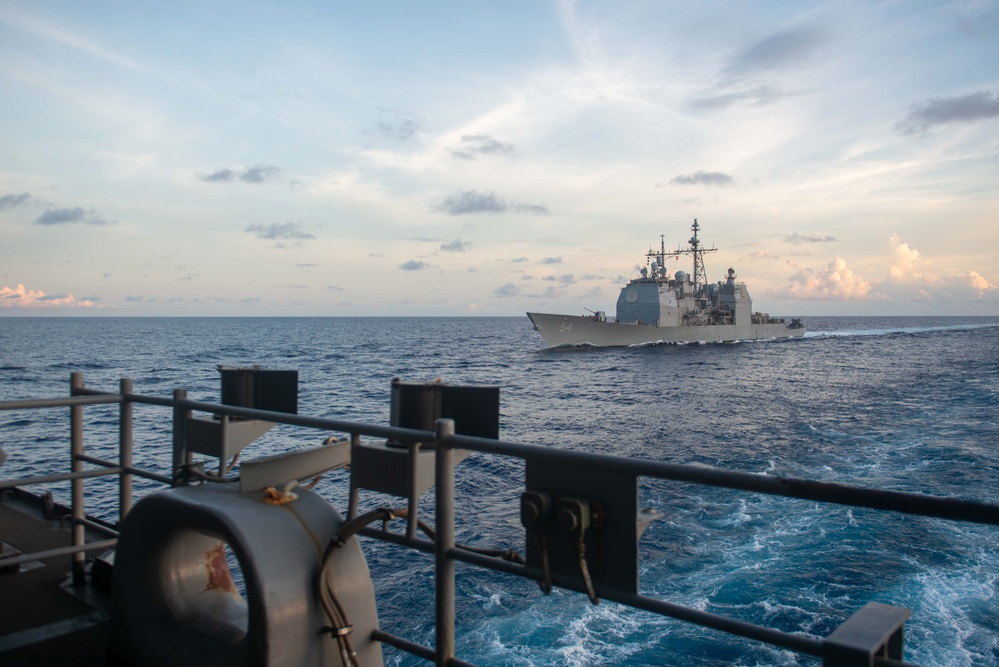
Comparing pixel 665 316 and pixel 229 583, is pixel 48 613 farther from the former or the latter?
pixel 665 316

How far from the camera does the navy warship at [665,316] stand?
67.8m

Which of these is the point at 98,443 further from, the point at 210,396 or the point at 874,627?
the point at 874,627

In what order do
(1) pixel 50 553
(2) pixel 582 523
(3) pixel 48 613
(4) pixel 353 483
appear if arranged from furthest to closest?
(3) pixel 48 613 → (1) pixel 50 553 → (4) pixel 353 483 → (2) pixel 582 523

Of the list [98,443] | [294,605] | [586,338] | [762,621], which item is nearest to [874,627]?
[294,605]

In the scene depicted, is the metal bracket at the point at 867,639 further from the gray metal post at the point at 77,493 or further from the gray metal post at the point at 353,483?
the gray metal post at the point at 77,493

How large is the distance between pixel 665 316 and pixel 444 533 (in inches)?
2720

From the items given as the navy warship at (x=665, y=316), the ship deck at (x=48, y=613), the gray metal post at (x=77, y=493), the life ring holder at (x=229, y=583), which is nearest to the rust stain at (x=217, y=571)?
the life ring holder at (x=229, y=583)

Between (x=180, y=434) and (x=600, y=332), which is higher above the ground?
(x=180, y=434)

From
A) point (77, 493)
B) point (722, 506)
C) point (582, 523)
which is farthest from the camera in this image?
point (722, 506)

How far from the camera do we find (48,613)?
3738mm

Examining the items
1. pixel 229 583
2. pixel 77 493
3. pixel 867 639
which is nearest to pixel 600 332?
pixel 77 493

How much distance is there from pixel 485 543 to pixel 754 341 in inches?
3053

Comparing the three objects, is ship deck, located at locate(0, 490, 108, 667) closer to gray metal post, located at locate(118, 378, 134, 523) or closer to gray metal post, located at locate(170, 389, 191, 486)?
gray metal post, located at locate(118, 378, 134, 523)

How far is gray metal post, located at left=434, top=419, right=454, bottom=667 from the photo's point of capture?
2.33 metres
